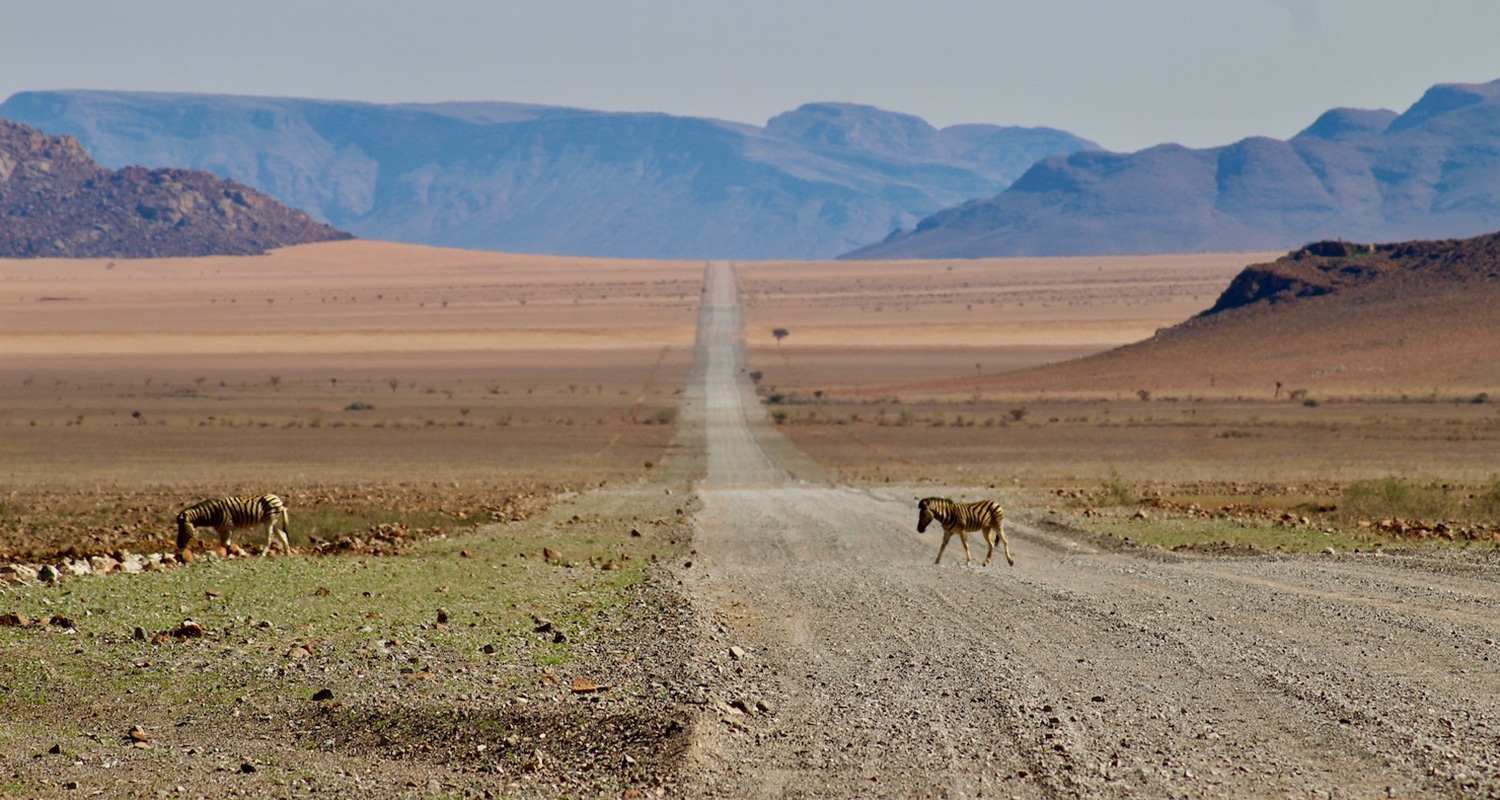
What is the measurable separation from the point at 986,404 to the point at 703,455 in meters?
27.7

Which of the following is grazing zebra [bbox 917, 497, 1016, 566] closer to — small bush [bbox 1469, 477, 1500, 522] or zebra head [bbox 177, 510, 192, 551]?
zebra head [bbox 177, 510, 192, 551]

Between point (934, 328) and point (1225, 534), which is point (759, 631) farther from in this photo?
point (934, 328)

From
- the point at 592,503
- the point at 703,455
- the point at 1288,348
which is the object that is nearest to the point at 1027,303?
the point at 1288,348

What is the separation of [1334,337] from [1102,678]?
8431 centimetres

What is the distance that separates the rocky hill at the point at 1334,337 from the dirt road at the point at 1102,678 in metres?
60.8

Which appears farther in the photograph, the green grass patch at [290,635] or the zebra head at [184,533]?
the zebra head at [184,533]

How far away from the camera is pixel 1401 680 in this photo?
1081cm

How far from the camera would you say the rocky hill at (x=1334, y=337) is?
7875cm

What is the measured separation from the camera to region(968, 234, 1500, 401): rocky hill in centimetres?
7875

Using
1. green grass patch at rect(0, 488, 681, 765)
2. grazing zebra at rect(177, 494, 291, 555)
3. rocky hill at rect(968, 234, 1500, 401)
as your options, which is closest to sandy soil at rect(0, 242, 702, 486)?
grazing zebra at rect(177, 494, 291, 555)

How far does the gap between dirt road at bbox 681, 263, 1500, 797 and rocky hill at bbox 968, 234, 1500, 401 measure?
6084 centimetres

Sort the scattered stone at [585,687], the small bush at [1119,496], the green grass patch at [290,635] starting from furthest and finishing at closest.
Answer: the small bush at [1119,496] → the scattered stone at [585,687] → the green grass patch at [290,635]

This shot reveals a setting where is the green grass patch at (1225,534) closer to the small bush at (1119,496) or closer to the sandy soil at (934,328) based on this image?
the small bush at (1119,496)

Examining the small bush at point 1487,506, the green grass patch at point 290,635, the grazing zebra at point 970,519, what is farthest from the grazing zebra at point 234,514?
the small bush at point 1487,506
